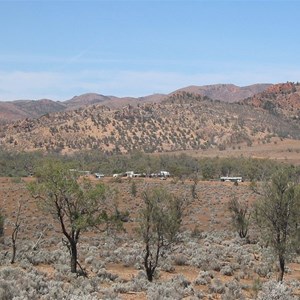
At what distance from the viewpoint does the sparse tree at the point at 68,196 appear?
22.3 metres

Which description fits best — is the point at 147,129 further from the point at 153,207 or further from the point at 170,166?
the point at 153,207

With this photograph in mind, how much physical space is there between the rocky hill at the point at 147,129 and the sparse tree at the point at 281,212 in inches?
4427

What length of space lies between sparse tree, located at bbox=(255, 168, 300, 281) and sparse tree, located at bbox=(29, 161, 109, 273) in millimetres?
7603

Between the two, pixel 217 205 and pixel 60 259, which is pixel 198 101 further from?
pixel 60 259

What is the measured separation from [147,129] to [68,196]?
127m

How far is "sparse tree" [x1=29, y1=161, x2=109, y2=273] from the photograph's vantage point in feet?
73.3

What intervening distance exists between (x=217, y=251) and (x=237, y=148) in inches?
4292

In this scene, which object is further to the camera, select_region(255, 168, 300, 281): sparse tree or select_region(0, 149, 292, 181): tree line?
select_region(0, 149, 292, 181): tree line

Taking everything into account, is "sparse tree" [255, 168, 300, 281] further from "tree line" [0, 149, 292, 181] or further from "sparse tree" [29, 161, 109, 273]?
"tree line" [0, 149, 292, 181]

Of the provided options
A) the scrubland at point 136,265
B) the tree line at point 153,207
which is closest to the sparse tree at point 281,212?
the tree line at point 153,207

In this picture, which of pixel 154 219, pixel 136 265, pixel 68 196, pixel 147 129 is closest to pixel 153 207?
pixel 154 219

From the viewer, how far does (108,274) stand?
23734 millimetres

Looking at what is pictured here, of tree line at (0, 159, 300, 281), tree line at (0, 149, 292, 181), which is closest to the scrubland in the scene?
tree line at (0, 159, 300, 281)

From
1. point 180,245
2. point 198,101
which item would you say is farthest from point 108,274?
point 198,101
